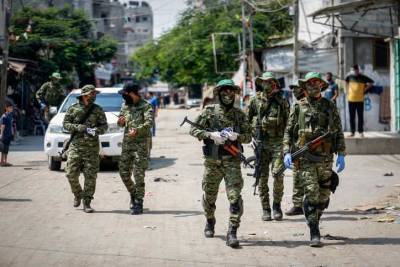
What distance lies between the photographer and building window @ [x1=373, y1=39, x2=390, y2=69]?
1013 inches

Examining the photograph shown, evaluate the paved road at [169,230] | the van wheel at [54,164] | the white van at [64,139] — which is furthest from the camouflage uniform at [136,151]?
the van wheel at [54,164]

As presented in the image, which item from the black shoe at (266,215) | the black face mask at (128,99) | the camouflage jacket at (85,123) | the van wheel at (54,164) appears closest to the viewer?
the black shoe at (266,215)

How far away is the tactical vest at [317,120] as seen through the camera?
27.4 ft

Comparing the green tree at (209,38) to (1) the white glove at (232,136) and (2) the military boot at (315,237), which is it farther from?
(2) the military boot at (315,237)

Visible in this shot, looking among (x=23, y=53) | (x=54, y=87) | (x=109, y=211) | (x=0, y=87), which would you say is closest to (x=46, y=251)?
(x=109, y=211)

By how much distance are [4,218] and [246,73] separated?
2939 centimetres

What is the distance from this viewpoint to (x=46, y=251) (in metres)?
Result: 7.81

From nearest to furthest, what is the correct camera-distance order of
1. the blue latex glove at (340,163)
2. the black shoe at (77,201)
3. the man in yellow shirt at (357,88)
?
1. the blue latex glove at (340,163)
2. the black shoe at (77,201)
3. the man in yellow shirt at (357,88)

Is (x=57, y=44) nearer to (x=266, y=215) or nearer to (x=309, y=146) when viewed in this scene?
(x=266, y=215)

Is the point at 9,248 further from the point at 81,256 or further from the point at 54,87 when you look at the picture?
the point at 54,87

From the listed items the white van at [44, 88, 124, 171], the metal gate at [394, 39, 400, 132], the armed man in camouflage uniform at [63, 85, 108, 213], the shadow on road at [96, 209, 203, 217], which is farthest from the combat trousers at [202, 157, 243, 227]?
the metal gate at [394, 39, 400, 132]

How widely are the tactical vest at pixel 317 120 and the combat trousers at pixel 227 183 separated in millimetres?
818

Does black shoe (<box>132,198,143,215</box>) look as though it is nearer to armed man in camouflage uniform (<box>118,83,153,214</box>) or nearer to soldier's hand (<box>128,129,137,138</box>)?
armed man in camouflage uniform (<box>118,83,153,214</box>)

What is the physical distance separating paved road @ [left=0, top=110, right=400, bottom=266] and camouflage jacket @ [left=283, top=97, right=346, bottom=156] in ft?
3.42
